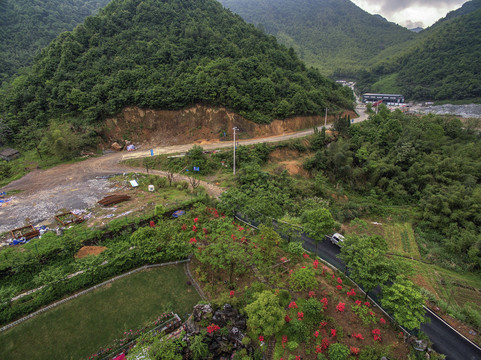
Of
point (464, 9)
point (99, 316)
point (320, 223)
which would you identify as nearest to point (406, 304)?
point (320, 223)

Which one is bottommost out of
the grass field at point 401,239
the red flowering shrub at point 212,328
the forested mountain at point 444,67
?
the grass field at point 401,239

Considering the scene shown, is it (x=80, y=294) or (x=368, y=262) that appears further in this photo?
(x=80, y=294)

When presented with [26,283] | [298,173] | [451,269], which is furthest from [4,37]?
[451,269]

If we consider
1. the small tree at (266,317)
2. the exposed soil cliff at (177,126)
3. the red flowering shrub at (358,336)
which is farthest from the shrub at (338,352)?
the exposed soil cliff at (177,126)

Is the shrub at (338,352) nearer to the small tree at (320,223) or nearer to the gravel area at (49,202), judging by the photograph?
the small tree at (320,223)

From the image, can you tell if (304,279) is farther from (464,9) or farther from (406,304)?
(464,9)

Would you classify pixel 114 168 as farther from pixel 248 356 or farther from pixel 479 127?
pixel 479 127
